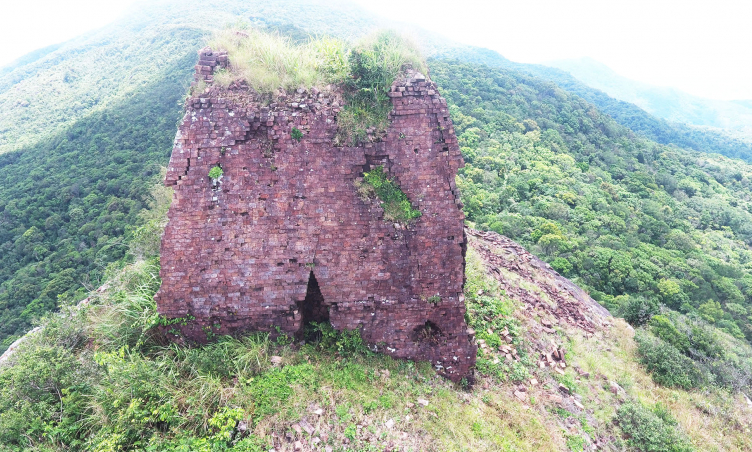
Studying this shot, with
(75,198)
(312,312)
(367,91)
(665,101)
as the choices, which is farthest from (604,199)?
(665,101)

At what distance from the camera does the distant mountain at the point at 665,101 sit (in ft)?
344

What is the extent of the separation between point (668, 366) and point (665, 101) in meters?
151

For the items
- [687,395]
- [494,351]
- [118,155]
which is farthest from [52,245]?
[687,395]

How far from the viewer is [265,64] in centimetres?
544

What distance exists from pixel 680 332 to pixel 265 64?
14.3 metres

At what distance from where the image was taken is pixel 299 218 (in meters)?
5.18

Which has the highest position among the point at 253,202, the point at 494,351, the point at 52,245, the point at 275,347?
the point at 253,202

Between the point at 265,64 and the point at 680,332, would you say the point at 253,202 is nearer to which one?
the point at 265,64

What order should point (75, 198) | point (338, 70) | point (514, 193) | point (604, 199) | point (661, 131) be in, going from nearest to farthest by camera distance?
point (338, 70) → point (75, 198) → point (514, 193) → point (604, 199) → point (661, 131)

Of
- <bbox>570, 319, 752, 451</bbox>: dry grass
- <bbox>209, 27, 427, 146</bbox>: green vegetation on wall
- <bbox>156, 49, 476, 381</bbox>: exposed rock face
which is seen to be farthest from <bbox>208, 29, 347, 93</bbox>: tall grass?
<bbox>570, 319, 752, 451</bbox>: dry grass

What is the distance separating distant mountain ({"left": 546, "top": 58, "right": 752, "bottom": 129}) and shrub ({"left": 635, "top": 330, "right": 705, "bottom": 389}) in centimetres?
12292

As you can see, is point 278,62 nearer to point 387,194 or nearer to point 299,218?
point 299,218

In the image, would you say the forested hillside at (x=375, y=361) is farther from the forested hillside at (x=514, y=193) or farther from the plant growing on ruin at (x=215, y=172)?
the plant growing on ruin at (x=215, y=172)

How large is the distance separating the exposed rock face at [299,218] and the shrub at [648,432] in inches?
171
